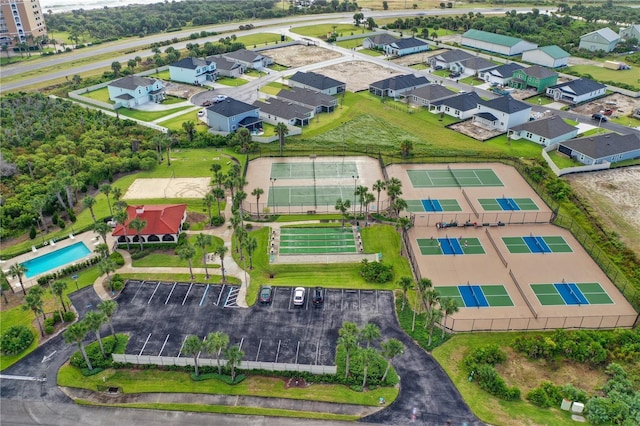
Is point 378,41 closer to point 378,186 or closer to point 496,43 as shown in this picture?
point 496,43

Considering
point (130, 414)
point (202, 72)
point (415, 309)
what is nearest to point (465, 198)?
point (415, 309)

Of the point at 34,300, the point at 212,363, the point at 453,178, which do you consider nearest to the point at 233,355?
the point at 212,363

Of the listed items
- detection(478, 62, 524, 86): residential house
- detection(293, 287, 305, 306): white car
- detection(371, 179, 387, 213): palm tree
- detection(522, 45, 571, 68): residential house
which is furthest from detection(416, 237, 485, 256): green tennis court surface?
detection(522, 45, 571, 68): residential house

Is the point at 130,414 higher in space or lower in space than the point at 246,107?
lower

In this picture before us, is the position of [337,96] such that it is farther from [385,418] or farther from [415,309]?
[385,418]

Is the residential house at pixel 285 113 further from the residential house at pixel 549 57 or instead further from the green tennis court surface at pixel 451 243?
the residential house at pixel 549 57

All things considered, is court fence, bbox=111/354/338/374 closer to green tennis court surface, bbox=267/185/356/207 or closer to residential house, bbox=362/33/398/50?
green tennis court surface, bbox=267/185/356/207
